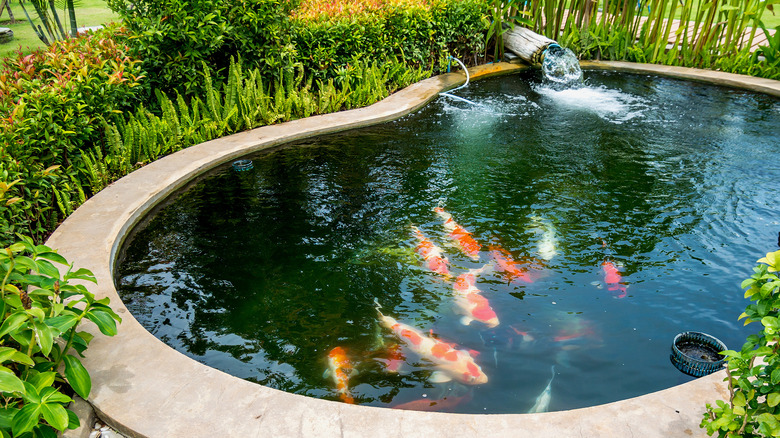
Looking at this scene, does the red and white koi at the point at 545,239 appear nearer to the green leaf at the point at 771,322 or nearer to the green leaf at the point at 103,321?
the green leaf at the point at 771,322

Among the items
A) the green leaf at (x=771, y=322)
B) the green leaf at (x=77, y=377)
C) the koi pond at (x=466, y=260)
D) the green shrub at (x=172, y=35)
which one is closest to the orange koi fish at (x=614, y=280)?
the koi pond at (x=466, y=260)

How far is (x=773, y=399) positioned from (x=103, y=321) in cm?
322

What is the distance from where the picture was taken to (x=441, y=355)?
355 cm

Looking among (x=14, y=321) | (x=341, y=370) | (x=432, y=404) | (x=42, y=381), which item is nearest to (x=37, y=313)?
(x=14, y=321)

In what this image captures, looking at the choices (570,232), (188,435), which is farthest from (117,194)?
(570,232)

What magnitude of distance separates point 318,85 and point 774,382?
710cm

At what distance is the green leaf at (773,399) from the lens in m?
2.07

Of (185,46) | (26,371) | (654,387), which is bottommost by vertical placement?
(654,387)

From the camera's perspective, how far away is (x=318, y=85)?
8.14 meters

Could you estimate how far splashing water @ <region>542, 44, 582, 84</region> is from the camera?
31.5ft

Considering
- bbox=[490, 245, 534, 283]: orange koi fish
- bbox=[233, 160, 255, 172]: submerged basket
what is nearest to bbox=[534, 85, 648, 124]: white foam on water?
bbox=[490, 245, 534, 283]: orange koi fish

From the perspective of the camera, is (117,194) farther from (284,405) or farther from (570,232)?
(570,232)

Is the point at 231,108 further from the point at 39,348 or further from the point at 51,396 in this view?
the point at 51,396

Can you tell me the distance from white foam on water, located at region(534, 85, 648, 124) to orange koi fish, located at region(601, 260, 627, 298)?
3853 mm
